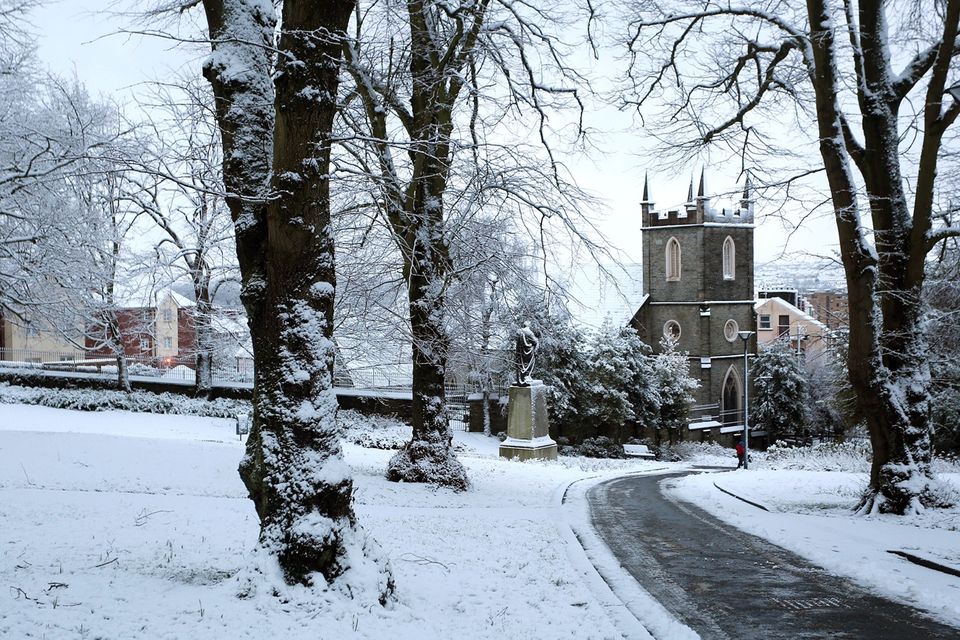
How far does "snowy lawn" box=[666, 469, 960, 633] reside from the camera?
7133 millimetres

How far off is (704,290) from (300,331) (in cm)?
4709

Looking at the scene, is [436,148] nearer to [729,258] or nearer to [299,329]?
[299,329]

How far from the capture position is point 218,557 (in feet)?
21.3

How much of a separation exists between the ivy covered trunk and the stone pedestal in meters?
16.1

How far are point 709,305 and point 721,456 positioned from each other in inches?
538

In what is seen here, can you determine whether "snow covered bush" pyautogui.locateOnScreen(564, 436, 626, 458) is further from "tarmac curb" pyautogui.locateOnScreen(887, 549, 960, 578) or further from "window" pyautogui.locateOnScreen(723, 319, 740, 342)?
"tarmac curb" pyautogui.locateOnScreen(887, 549, 960, 578)

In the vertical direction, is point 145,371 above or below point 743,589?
above

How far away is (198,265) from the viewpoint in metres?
22.3

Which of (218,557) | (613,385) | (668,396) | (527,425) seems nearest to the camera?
(218,557)

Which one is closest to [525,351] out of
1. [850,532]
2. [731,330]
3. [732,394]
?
[850,532]

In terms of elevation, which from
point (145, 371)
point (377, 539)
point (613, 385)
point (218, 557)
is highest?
point (145, 371)

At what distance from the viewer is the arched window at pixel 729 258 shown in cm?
5081

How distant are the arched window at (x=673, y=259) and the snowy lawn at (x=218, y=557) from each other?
3885cm

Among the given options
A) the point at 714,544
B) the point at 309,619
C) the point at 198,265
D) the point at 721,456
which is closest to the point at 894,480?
the point at 714,544
